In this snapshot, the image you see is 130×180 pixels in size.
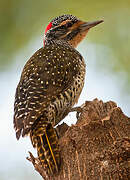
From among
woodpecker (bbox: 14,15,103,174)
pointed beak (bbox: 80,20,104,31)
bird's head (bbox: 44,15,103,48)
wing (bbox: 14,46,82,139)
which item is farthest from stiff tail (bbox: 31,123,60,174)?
bird's head (bbox: 44,15,103,48)

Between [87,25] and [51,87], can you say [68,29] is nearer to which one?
[87,25]

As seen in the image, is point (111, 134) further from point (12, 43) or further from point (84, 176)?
point (12, 43)

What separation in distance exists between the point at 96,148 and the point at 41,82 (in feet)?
5.11

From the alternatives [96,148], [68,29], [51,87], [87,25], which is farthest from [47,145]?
[68,29]

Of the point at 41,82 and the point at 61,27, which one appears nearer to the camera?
the point at 41,82

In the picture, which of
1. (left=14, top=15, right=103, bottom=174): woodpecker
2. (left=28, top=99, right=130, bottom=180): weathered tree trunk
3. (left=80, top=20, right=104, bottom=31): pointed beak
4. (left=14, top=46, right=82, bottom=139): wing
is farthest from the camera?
(left=80, top=20, right=104, bottom=31): pointed beak

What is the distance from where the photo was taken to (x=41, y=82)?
17.8 ft

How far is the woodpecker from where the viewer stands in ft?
15.5

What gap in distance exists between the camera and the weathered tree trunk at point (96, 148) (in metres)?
4.00

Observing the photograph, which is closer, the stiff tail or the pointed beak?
the stiff tail

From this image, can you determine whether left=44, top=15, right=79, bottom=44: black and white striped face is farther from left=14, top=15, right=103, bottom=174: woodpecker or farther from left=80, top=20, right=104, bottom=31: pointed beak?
left=80, top=20, right=104, bottom=31: pointed beak

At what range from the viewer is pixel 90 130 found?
4262mm

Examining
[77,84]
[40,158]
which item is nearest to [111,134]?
[40,158]

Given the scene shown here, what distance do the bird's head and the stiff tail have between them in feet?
8.68
